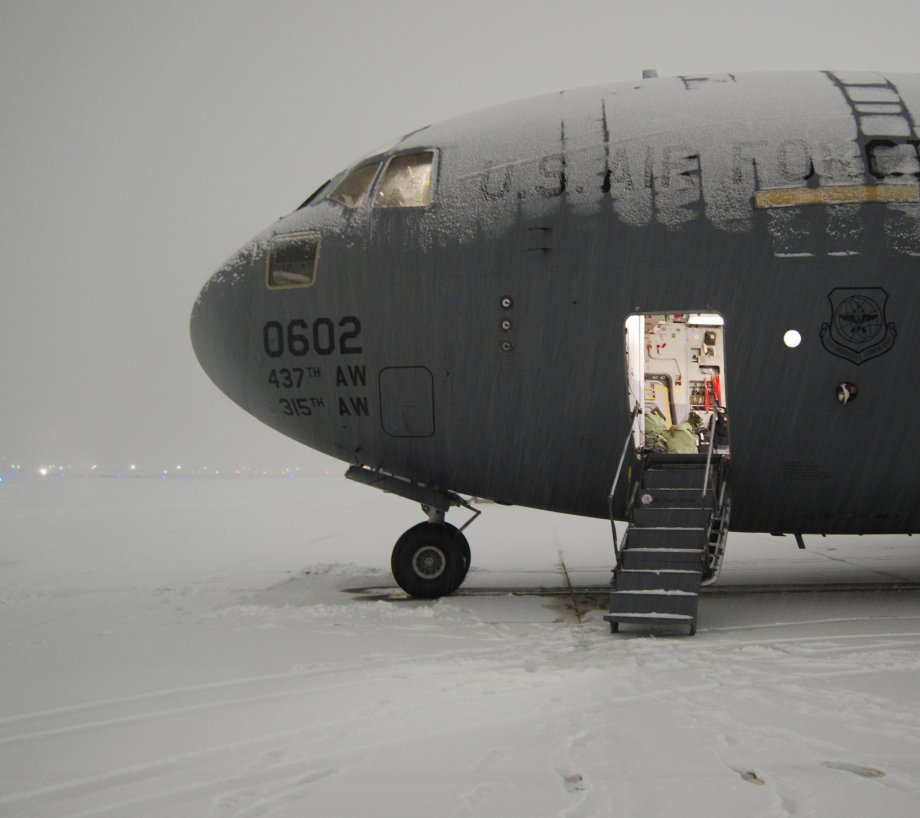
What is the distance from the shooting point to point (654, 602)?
731cm

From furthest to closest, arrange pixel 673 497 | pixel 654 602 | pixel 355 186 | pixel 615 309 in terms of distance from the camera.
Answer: pixel 355 186
pixel 615 309
pixel 673 497
pixel 654 602

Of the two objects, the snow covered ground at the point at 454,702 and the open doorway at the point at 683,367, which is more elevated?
the open doorway at the point at 683,367

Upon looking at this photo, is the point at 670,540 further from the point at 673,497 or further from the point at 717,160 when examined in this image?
the point at 717,160

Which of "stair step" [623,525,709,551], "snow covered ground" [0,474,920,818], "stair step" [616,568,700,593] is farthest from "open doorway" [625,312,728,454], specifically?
"stair step" [616,568,700,593]

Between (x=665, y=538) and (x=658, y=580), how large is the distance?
57cm

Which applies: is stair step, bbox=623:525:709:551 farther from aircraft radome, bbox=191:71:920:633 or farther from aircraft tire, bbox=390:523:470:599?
aircraft tire, bbox=390:523:470:599

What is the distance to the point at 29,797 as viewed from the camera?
12.3ft

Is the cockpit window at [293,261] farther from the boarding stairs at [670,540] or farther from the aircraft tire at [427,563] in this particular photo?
the boarding stairs at [670,540]

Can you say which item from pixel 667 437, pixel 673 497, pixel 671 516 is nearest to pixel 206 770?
pixel 671 516

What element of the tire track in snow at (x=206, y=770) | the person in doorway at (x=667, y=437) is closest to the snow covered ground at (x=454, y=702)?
the tire track in snow at (x=206, y=770)

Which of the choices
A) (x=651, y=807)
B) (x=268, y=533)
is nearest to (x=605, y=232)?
(x=651, y=807)

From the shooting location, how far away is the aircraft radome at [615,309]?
8.16 metres

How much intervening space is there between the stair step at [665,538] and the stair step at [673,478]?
2.35 feet

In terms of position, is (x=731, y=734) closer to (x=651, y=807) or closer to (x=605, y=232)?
(x=651, y=807)
